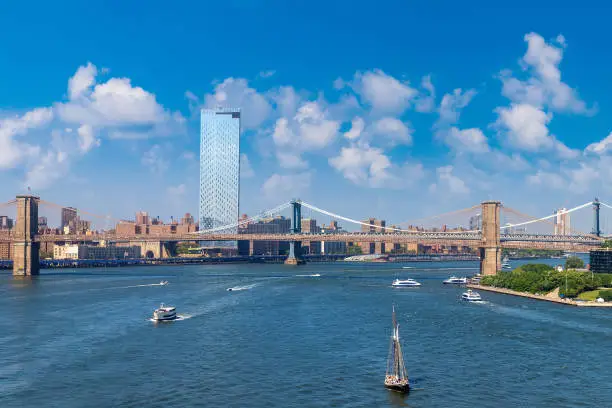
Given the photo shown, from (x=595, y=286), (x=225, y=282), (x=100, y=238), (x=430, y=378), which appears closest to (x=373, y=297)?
(x=595, y=286)

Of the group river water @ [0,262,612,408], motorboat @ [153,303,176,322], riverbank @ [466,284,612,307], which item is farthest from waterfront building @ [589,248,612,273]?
motorboat @ [153,303,176,322]

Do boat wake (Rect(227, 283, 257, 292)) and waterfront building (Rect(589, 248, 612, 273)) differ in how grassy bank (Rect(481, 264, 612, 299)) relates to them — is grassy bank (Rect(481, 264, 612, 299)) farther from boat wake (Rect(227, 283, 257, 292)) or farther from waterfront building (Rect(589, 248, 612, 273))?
boat wake (Rect(227, 283, 257, 292))

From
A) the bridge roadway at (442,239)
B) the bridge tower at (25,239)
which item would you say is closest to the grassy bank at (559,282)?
the bridge roadway at (442,239)

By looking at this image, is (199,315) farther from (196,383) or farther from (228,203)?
(228,203)

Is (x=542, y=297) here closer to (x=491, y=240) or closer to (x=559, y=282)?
(x=559, y=282)

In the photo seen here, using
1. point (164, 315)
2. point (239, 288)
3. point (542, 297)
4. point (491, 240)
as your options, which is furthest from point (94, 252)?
point (542, 297)
